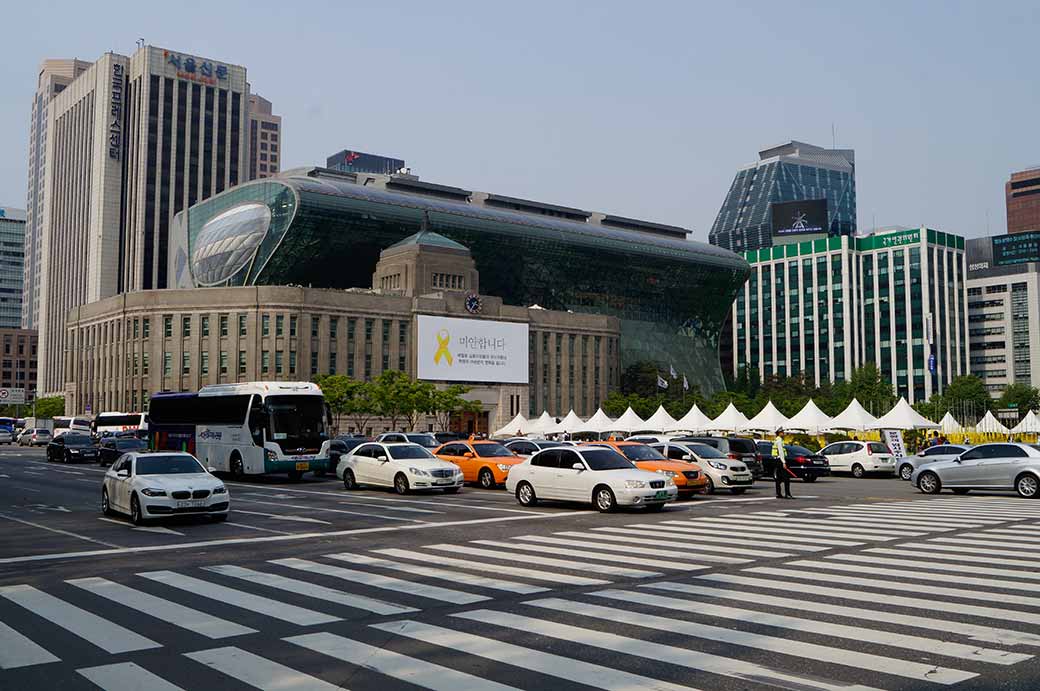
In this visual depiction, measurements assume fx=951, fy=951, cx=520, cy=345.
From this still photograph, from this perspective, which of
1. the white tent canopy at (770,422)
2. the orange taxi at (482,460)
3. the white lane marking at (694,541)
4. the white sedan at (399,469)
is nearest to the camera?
the white lane marking at (694,541)

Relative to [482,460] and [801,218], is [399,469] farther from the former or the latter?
[801,218]

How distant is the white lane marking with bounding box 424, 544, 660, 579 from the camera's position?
12586 millimetres

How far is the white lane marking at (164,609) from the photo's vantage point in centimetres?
937

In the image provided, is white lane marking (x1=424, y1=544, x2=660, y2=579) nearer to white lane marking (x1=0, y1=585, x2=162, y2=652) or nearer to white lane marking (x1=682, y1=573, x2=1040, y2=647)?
white lane marking (x1=682, y1=573, x2=1040, y2=647)

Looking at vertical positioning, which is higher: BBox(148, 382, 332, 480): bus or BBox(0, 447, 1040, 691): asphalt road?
BBox(148, 382, 332, 480): bus

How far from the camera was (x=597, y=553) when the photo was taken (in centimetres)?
1460

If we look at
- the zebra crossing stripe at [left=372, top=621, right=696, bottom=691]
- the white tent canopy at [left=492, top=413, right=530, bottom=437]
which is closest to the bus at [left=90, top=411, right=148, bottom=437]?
the white tent canopy at [left=492, top=413, right=530, bottom=437]

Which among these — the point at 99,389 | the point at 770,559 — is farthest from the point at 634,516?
the point at 99,389

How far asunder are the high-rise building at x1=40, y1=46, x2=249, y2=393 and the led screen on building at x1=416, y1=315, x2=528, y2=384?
8274cm

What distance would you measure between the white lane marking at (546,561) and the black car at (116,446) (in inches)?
1366

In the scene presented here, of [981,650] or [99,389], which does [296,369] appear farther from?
[981,650]

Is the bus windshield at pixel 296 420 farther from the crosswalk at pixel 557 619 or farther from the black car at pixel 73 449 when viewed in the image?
the black car at pixel 73 449

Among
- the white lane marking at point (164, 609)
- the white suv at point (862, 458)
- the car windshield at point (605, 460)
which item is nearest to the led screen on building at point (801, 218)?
the white suv at point (862, 458)

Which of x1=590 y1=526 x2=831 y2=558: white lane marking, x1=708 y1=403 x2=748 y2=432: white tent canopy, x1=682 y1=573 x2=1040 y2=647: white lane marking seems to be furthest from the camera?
x1=708 y1=403 x2=748 y2=432: white tent canopy
